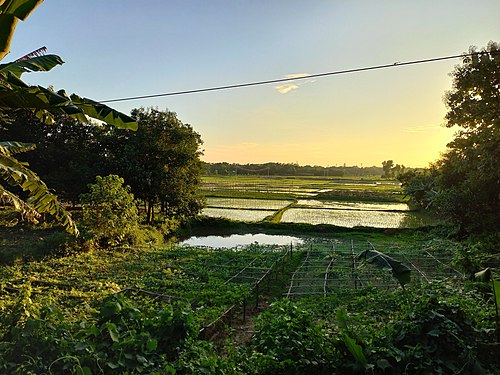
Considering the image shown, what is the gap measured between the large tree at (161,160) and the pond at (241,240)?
1723mm

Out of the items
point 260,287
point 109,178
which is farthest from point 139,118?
point 260,287

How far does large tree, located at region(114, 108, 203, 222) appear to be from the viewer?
16.1 metres

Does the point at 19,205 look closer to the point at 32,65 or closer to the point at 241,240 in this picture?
the point at 32,65

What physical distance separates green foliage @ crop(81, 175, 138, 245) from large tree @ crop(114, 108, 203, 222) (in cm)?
416

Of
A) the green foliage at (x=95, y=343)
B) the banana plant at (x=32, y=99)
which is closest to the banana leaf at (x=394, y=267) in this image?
the green foliage at (x=95, y=343)

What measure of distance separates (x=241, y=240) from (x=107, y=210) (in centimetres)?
772

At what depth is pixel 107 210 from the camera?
11094mm

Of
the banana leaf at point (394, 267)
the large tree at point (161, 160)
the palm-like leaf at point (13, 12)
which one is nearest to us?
the palm-like leaf at point (13, 12)

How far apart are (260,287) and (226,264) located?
2111 mm

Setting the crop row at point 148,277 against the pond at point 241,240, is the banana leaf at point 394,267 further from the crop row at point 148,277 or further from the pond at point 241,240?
the pond at point 241,240

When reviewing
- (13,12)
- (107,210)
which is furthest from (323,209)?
(13,12)

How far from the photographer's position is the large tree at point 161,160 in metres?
16.1

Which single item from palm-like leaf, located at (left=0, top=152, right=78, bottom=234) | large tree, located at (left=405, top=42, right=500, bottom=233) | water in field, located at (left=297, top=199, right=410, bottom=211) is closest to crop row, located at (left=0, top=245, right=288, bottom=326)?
palm-like leaf, located at (left=0, top=152, right=78, bottom=234)

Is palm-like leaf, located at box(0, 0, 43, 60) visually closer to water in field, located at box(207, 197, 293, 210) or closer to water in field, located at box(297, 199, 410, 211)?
water in field, located at box(207, 197, 293, 210)
